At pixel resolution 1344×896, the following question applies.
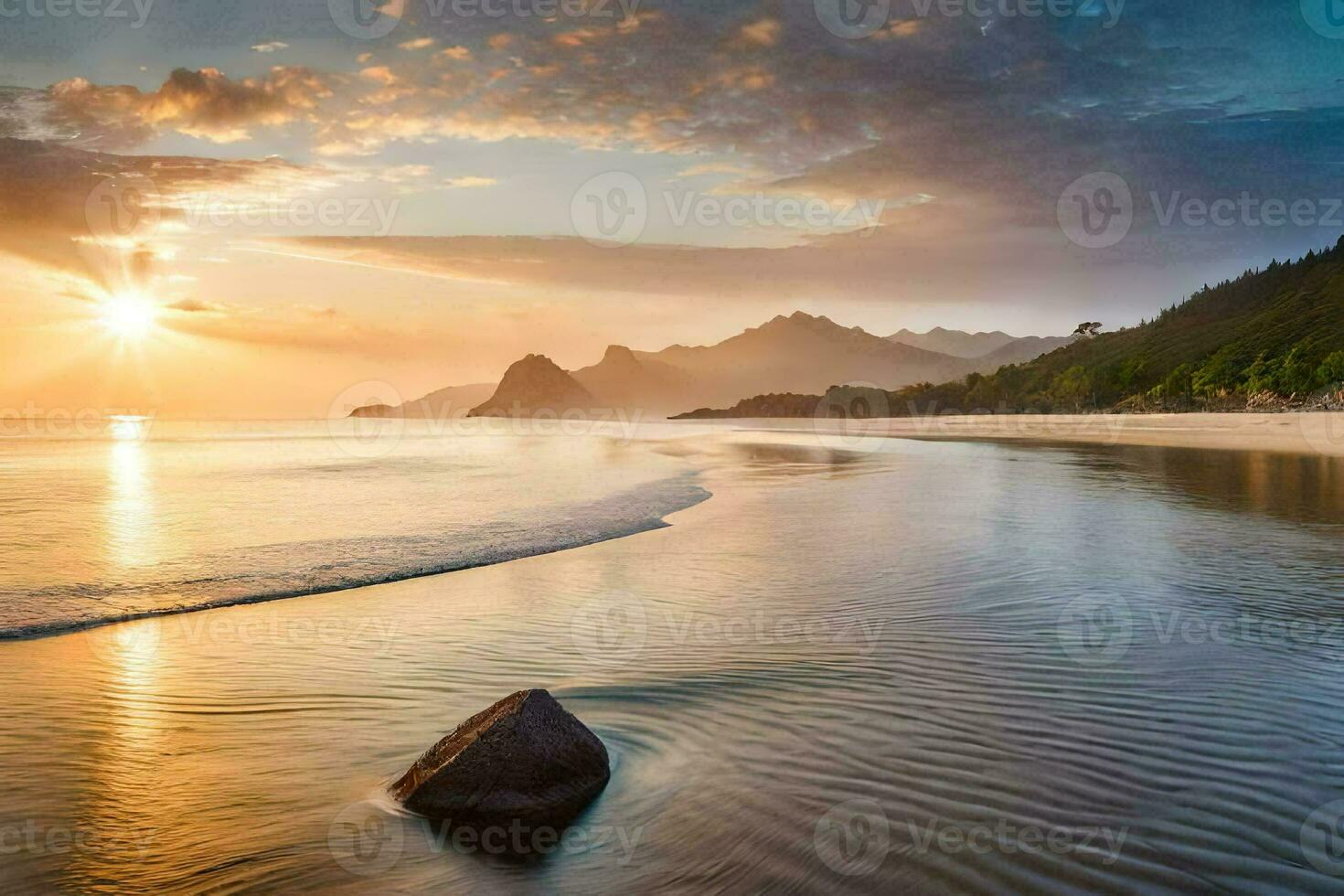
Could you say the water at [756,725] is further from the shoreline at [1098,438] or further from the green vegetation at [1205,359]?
the green vegetation at [1205,359]

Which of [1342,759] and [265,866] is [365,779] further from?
[1342,759]

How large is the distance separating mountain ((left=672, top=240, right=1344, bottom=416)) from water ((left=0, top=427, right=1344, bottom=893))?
254 feet

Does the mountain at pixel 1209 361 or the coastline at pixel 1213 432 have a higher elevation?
the mountain at pixel 1209 361

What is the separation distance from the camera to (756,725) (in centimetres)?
723

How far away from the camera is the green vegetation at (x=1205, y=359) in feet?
308

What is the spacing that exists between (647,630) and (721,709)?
3.19 metres

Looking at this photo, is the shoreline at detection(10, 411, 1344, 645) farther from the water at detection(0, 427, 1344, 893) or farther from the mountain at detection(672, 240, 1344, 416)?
the mountain at detection(672, 240, 1344, 416)

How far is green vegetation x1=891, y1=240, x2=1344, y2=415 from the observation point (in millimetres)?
93812

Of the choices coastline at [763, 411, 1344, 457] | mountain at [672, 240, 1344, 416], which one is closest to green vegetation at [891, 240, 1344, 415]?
mountain at [672, 240, 1344, 416]

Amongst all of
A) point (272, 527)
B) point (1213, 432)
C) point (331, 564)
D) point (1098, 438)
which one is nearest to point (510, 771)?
point (331, 564)

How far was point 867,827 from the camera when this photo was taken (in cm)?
535

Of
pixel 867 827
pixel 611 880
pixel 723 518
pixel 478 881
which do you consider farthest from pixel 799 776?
pixel 723 518

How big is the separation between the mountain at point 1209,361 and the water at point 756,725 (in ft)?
254

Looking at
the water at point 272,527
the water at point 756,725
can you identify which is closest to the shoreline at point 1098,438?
the water at point 272,527
